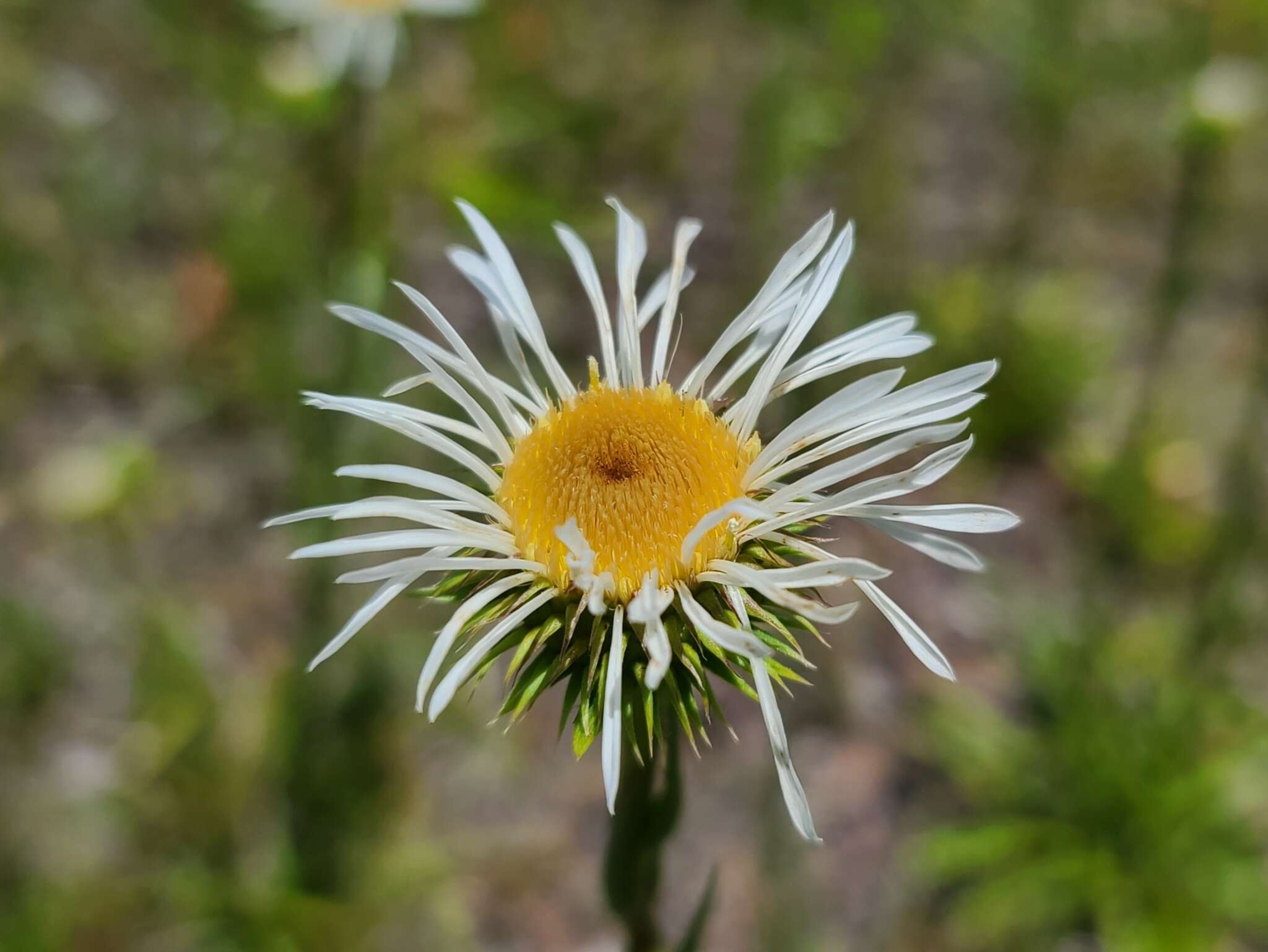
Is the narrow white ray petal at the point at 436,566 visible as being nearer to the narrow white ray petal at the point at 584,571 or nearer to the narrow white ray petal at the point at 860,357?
the narrow white ray petal at the point at 584,571

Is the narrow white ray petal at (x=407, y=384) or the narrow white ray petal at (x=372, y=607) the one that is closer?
the narrow white ray petal at (x=372, y=607)

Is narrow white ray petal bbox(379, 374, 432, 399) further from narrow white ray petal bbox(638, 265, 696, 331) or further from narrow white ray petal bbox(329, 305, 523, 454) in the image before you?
narrow white ray petal bbox(638, 265, 696, 331)

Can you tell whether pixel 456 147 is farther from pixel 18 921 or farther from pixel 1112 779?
pixel 1112 779

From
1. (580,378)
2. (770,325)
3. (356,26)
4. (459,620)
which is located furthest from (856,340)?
(356,26)

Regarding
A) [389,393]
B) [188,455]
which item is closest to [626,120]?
[188,455]

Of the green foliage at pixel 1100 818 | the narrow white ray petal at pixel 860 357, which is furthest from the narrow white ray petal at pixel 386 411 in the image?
the green foliage at pixel 1100 818
